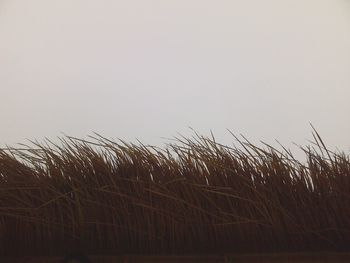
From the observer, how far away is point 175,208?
2.23ft

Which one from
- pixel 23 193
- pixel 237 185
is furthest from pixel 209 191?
pixel 23 193

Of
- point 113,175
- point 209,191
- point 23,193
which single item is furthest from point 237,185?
point 23,193

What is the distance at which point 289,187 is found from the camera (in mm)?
687

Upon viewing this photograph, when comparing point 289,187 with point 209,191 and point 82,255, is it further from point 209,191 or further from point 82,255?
point 82,255

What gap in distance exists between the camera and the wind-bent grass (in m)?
0.67

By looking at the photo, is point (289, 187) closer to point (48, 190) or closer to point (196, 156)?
point (196, 156)

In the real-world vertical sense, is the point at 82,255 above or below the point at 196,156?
below

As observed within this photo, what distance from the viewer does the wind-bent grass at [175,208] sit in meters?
0.67

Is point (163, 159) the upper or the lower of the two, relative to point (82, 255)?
upper

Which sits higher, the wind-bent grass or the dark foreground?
the wind-bent grass

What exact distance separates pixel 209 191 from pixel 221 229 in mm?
53

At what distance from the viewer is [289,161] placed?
2.36 feet

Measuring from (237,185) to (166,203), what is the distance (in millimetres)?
102

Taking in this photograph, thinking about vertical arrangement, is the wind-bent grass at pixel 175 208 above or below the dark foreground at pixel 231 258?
above
